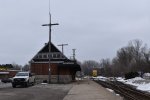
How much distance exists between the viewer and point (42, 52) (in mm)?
80750

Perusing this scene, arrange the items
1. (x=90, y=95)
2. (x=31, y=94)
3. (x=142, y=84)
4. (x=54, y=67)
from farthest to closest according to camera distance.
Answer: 1. (x=54, y=67)
2. (x=142, y=84)
3. (x=31, y=94)
4. (x=90, y=95)

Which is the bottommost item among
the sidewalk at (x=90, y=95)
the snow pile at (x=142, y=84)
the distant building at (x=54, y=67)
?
the sidewalk at (x=90, y=95)

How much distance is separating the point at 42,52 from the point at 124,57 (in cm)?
10961

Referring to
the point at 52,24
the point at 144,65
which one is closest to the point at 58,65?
the point at 52,24

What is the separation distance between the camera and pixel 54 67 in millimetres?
74375

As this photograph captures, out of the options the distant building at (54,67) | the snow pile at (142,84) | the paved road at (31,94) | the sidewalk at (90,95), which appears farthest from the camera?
the distant building at (54,67)

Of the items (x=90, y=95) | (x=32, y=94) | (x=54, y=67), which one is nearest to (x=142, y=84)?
(x=54, y=67)

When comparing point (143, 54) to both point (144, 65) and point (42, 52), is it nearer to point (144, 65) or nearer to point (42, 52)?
point (144, 65)

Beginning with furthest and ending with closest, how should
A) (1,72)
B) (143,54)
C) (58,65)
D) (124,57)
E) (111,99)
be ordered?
(124,57), (143,54), (1,72), (58,65), (111,99)

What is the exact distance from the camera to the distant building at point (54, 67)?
71994mm

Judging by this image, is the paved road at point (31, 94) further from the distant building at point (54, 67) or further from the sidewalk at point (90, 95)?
the distant building at point (54, 67)

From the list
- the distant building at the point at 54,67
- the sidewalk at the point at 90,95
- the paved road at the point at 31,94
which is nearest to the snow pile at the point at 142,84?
the distant building at the point at 54,67

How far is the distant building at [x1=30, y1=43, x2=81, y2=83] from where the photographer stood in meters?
72.0

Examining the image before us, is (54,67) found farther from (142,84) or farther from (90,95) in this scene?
(90,95)
